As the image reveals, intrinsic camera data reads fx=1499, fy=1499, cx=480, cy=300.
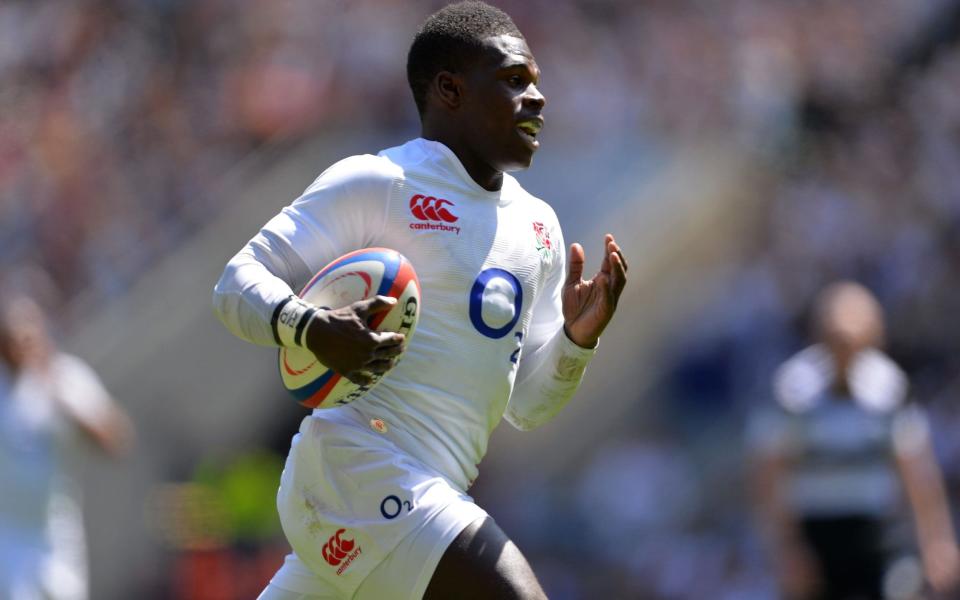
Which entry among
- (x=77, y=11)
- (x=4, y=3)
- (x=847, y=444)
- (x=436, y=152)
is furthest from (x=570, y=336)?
(x=4, y=3)

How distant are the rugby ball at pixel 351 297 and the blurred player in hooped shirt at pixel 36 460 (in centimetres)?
427

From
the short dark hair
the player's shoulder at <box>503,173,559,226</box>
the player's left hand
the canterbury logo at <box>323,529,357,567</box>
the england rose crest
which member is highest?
the short dark hair

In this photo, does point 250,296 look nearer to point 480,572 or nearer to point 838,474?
point 480,572

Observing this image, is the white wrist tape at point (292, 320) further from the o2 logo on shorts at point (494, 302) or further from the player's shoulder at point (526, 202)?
the player's shoulder at point (526, 202)

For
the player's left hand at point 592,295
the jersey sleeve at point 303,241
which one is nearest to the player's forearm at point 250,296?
the jersey sleeve at point 303,241

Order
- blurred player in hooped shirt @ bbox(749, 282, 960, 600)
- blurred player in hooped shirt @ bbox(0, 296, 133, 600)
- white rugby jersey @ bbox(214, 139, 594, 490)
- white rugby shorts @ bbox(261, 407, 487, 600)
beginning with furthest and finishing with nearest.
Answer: blurred player in hooped shirt @ bbox(0, 296, 133, 600) → blurred player in hooped shirt @ bbox(749, 282, 960, 600) → white rugby jersey @ bbox(214, 139, 594, 490) → white rugby shorts @ bbox(261, 407, 487, 600)

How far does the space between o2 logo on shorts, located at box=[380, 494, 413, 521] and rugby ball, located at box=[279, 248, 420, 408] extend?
0.91 feet

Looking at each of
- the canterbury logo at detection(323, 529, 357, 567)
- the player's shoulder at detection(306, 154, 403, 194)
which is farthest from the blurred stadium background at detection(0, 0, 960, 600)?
the player's shoulder at detection(306, 154, 403, 194)

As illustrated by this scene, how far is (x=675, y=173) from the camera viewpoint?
1283 cm

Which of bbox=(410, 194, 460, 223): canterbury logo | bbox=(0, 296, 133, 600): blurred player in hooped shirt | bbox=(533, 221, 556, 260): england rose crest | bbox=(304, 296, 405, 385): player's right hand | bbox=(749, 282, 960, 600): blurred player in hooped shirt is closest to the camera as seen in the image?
bbox=(304, 296, 405, 385): player's right hand

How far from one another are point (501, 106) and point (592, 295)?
2.04 feet

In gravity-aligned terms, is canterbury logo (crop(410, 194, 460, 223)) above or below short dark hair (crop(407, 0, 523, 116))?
below

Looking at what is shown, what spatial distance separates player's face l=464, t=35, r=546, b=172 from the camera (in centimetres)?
426

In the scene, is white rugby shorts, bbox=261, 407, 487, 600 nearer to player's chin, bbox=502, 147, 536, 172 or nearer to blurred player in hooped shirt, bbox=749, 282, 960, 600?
player's chin, bbox=502, 147, 536, 172
